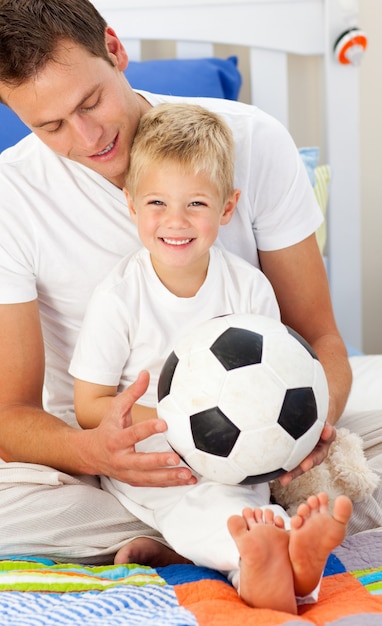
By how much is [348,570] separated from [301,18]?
1.73 m

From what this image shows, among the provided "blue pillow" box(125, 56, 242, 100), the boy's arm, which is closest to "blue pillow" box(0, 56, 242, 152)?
"blue pillow" box(125, 56, 242, 100)

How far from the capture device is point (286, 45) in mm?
2455

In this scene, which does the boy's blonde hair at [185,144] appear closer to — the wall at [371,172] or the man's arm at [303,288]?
the man's arm at [303,288]

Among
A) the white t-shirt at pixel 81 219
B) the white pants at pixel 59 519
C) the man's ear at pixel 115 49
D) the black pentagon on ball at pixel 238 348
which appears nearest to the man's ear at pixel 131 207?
the white t-shirt at pixel 81 219

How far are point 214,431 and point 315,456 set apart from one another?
0.18 meters

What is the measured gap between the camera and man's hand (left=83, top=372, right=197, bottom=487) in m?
1.19

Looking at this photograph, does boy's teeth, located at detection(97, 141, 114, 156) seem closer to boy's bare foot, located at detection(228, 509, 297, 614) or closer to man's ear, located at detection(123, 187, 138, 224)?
man's ear, located at detection(123, 187, 138, 224)

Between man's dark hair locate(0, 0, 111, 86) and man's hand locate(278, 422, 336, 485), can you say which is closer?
man's hand locate(278, 422, 336, 485)

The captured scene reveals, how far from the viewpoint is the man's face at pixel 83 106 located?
Answer: 135cm

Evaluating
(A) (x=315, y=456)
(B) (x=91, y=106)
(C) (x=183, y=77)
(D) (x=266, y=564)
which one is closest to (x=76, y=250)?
(B) (x=91, y=106)

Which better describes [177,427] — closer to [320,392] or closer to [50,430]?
[320,392]

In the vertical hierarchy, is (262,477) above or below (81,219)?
below

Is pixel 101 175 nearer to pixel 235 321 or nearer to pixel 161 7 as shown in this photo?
pixel 235 321

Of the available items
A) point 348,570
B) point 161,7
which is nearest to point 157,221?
point 348,570
